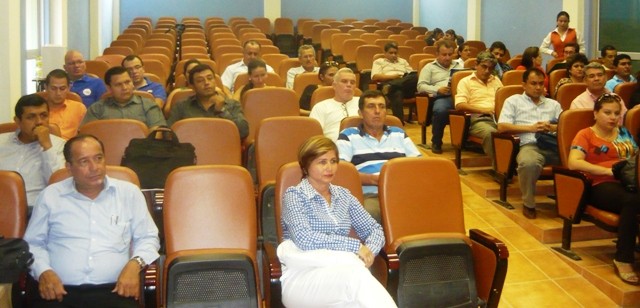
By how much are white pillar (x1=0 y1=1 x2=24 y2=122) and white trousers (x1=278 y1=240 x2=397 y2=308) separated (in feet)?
11.6

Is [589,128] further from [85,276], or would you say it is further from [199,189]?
[85,276]

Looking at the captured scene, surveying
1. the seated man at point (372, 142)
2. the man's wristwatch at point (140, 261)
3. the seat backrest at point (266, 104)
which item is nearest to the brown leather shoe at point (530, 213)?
the seated man at point (372, 142)

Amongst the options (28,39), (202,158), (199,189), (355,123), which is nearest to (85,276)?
(199,189)

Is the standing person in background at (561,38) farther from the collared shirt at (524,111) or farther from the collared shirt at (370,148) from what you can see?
the collared shirt at (370,148)

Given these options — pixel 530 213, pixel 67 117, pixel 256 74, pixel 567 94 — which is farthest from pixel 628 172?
pixel 67 117

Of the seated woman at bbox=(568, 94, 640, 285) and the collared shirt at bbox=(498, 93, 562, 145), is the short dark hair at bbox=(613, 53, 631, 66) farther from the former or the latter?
the seated woman at bbox=(568, 94, 640, 285)

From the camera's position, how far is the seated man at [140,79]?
18.0ft

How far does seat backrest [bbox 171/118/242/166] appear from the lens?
3.91 metres

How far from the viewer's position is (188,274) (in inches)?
107

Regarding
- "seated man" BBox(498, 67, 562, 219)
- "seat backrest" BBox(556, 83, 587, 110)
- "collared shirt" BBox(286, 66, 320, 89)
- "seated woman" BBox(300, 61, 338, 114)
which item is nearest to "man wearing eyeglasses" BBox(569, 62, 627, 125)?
"seated man" BBox(498, 67, 562, 219)

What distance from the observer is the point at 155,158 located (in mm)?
3518

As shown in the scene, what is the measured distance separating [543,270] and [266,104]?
7.22 ft

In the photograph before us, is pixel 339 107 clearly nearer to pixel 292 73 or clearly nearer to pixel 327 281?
pixel 292 73

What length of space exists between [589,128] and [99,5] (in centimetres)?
878
